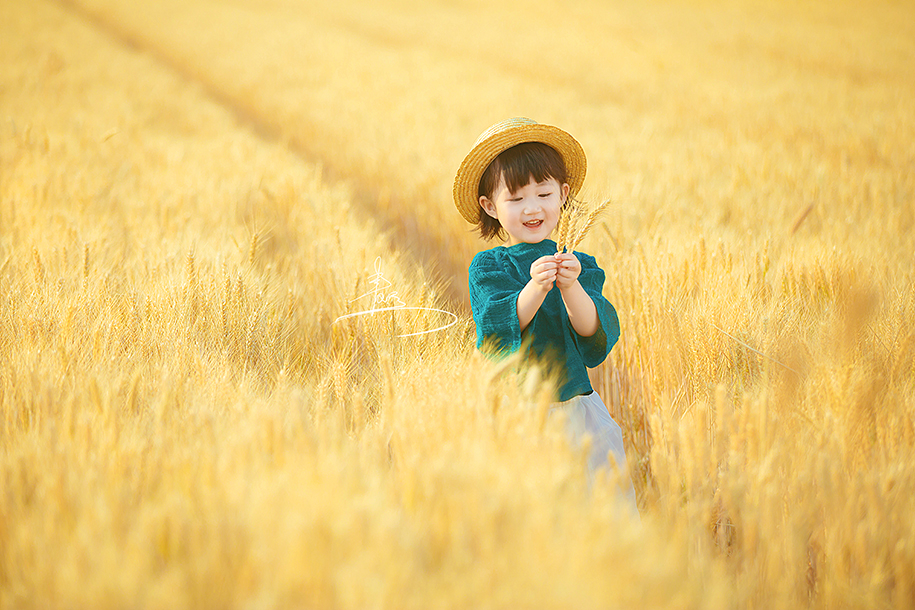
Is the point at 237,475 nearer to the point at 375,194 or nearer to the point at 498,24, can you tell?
the point at 375,194

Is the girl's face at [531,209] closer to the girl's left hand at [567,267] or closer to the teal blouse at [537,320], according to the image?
the teal blouse at [537,320]

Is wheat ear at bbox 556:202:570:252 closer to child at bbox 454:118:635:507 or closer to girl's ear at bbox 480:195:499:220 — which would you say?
child at bbox 454:118:635:507

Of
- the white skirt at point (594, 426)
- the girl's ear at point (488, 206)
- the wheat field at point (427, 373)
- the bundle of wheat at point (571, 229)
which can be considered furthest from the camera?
the girl's ear at point (488, 206)

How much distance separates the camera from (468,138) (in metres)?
3.77

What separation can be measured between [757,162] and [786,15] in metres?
5.99

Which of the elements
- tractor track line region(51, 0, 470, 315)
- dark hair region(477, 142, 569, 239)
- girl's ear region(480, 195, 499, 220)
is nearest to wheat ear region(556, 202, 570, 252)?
dark hair region(477, 142, 569, 239)

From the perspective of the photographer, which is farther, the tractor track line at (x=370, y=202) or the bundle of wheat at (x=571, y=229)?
the tractor track line at (x=370, y=202)

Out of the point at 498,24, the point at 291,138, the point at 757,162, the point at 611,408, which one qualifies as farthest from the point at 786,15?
the point at 611,408

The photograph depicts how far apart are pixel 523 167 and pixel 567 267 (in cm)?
35

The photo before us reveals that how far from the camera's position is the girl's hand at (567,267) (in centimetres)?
113

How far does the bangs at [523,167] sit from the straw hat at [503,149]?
2 centimetres

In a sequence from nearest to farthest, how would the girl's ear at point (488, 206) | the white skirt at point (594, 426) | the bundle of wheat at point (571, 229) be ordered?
1. the bundle of wheat at point (571, 229)
2. the white skirt at point (594, 426)
3. the girl's ear at point (488, 206)

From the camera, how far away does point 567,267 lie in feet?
3.80

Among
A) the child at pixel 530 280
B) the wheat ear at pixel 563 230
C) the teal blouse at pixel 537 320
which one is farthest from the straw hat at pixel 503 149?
the wheat ear at pixel 563 230
